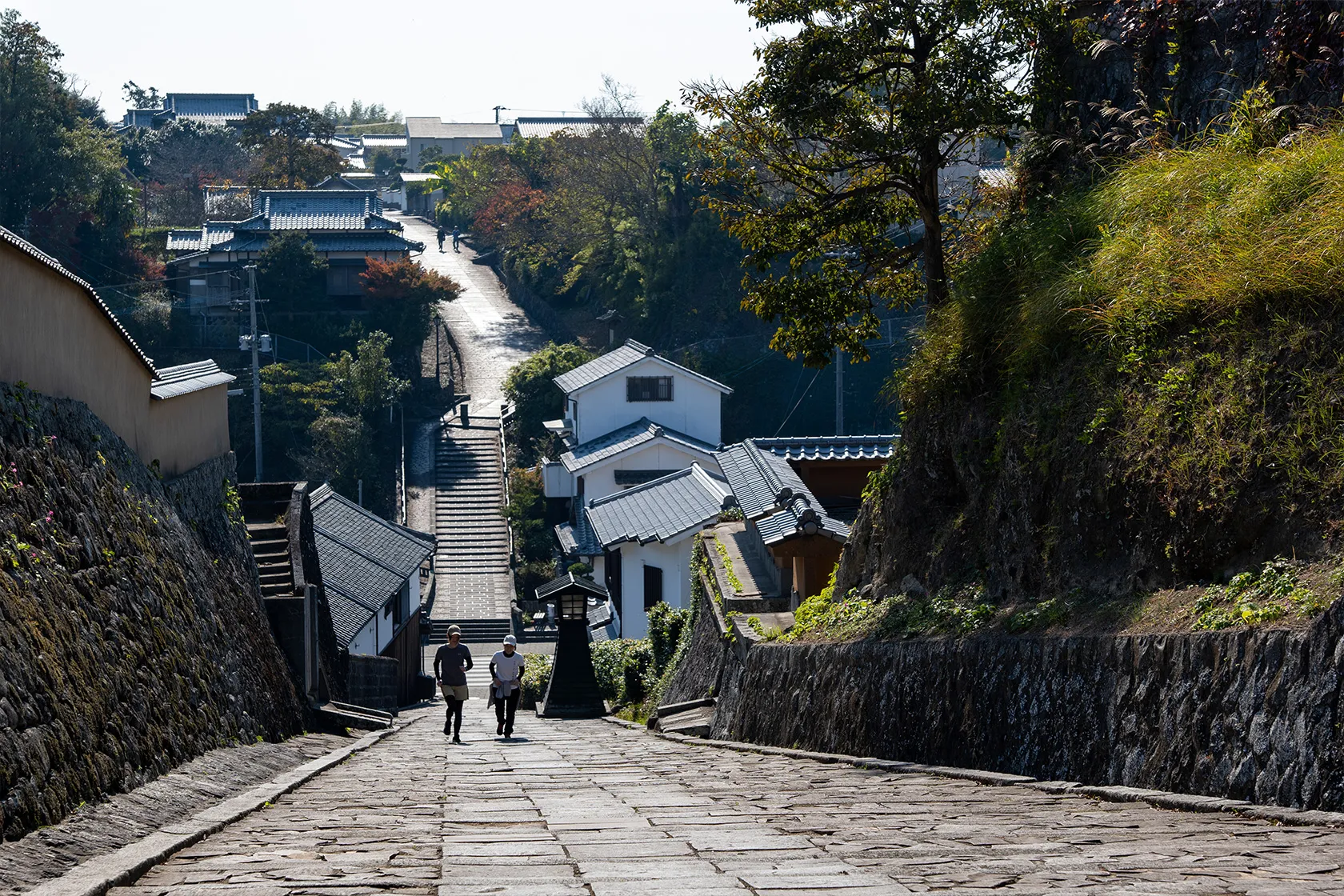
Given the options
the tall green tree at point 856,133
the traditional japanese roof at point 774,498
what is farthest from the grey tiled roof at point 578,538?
the tall green tree at point 856,133

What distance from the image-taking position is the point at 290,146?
7069 cm

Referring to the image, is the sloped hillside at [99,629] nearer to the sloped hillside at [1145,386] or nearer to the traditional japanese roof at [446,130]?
the sloped hillside at [1145,386]

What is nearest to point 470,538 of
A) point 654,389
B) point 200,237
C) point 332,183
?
point 654,389

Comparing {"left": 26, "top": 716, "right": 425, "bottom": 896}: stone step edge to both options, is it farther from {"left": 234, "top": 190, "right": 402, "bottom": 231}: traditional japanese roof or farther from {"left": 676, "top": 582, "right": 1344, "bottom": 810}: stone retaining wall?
{"left": 234, "top": 190, "right": 402, "bottom": 231}: traditional japanese roof

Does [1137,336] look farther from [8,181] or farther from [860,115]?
[8,181]

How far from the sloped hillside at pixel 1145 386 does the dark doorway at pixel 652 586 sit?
20087 millimetres

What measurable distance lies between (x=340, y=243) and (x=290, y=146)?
13207 mm

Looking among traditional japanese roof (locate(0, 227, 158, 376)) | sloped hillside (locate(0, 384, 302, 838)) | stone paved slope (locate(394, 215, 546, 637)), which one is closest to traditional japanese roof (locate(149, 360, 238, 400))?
traditional japanese roof (locate(0, 227, 158, 376))

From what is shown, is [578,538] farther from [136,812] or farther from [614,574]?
[136,812]

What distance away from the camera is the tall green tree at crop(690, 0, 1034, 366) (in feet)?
43.4

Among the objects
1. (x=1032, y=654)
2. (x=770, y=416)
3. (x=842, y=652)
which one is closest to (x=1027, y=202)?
(x=842, y=652)

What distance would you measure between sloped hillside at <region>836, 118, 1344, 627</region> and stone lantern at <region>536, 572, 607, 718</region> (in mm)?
11380

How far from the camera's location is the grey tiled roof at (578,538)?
42.1 meters

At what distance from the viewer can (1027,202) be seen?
45.7 ft
